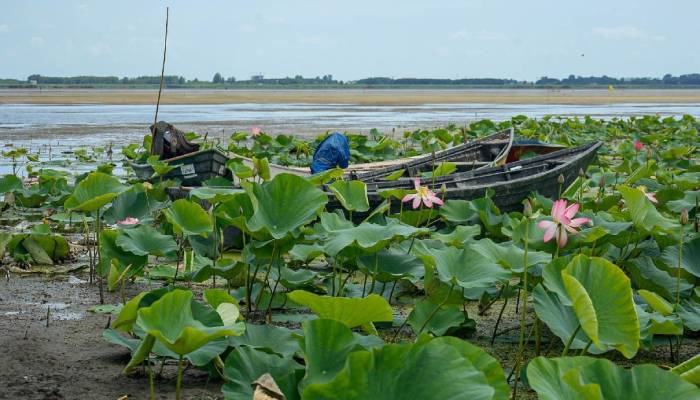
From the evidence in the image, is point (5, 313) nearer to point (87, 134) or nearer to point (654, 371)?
point (654, 371)

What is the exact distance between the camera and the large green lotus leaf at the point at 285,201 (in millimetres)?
3283

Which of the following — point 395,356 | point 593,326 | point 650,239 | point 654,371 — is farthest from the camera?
point 650,239

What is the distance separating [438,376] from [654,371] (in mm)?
557

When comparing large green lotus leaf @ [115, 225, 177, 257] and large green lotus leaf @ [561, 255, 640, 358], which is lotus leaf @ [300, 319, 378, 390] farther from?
large green lotus leaf @ [115, 225, 177, 257]

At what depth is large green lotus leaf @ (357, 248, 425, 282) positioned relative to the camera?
11.4 feet

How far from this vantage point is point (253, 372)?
2.47m

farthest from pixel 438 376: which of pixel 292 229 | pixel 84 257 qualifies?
pixel 84 257

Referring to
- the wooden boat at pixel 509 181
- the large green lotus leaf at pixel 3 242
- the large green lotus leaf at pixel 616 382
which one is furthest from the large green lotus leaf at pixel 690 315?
the large green lotus leaf at pixel 3 242

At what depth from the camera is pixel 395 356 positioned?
6.01ft

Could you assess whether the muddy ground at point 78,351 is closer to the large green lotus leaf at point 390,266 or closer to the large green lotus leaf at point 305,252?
the large green lotus leaf at point 390,266

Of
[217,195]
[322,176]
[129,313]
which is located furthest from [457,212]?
[129,313]

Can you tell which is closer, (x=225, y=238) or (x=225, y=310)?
(x=225, y=310)

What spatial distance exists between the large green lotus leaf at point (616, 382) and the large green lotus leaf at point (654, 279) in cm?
172

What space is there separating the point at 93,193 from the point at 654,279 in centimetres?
261
